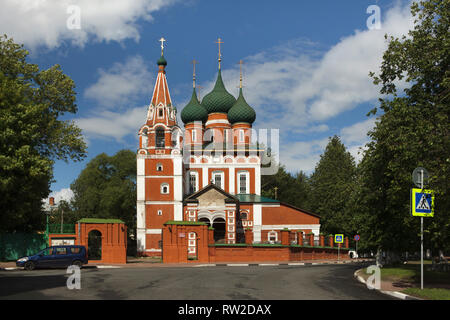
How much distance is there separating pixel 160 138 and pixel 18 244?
18.5 m

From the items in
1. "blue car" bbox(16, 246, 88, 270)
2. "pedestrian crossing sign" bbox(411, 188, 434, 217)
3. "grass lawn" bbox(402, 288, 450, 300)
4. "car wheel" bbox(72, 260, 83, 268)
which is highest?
"pedestrian crossing sign" bbox(411, 188, 434, 217)

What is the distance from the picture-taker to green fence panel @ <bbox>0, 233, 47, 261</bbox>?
3359 cm

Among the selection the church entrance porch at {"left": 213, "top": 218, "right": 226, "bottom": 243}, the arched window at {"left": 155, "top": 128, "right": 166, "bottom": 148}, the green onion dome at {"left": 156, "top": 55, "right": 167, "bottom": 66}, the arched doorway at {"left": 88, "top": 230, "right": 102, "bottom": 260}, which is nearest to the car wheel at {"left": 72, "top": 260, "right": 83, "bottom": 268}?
the arched doorway at {"left": 88, "top": 230, "right": 102, "bottom": 260}

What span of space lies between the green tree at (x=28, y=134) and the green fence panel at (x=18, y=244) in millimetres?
743

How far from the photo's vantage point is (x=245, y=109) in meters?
57.0

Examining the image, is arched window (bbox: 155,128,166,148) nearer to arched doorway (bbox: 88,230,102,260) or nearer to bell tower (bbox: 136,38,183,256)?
bell tower (bbox: 136,38,183,256)

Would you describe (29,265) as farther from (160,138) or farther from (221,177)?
(221,177)

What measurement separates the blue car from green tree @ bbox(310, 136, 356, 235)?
3449cm

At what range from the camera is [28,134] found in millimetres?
20531

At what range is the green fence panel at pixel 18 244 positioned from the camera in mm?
33588

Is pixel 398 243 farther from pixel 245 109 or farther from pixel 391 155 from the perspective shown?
pixel 245 109
